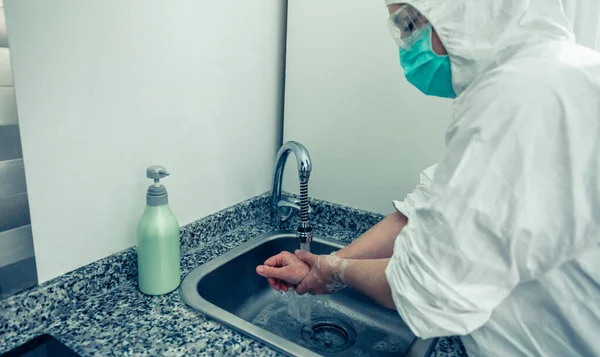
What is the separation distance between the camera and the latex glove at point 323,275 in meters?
0.93

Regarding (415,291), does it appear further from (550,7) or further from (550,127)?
(550,7)

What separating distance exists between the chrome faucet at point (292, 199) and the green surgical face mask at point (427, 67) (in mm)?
378

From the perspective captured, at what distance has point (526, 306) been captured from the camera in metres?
0.71

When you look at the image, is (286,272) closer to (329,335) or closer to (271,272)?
(271,272)

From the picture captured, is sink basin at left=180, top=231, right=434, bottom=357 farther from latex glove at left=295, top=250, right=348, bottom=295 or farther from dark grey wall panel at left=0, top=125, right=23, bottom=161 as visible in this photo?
dark grey wall panel at left=0, top=125, right=23, bottom=161

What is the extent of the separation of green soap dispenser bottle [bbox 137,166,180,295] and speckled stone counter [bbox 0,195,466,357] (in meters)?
0.04

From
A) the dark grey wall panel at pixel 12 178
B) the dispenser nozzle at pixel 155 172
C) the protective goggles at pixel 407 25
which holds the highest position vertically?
the protective goggles at pixel 407 25

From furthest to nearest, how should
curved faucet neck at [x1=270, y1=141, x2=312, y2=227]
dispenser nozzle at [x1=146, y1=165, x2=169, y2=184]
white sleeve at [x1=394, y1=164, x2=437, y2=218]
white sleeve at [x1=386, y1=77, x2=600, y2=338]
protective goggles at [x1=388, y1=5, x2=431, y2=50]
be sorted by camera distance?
curved faucet neck at [x1=270, y1=141, x2=312, y2=227], white sleeve at [x1=394, y1=164, x2=437, y2=218], dispenser nozzle at [x1=146, y1=165, x2=169, y2=184], protective goggles at [x1=388, y1=5, x2=431, y2=50], white sleeve at [x1=386, y1=77, x2=600, y2=338]

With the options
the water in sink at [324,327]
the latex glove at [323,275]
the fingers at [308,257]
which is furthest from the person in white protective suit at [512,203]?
the water in sink at [324,327]

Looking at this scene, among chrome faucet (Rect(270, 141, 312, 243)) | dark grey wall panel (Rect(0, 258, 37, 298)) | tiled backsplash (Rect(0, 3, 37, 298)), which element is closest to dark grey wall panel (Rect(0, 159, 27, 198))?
tiled backsplash (Rect(0, 3, 37, 298))

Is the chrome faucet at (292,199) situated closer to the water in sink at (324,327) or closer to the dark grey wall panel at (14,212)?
the water in sink at (324,327)

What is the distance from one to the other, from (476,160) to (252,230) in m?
0.86

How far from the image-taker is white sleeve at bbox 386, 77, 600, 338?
2.03 feet

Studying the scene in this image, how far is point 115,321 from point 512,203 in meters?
0.78
